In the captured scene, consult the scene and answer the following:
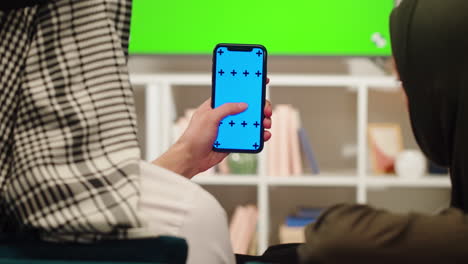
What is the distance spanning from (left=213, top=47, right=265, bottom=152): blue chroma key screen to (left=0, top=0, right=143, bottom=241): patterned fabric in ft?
1.74

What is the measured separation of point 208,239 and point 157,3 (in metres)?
2.21

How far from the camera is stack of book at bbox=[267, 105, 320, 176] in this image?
2.57 m

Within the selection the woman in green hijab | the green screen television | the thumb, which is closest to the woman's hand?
the thumb

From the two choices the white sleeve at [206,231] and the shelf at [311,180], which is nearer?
the white sleeve at [206,231]

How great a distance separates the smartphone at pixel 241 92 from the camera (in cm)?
109

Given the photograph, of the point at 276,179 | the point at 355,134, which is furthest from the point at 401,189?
the point at 276,179

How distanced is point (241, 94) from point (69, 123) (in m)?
0.58

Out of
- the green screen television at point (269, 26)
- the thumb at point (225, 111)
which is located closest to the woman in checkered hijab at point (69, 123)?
the thumb at point (225, 111)

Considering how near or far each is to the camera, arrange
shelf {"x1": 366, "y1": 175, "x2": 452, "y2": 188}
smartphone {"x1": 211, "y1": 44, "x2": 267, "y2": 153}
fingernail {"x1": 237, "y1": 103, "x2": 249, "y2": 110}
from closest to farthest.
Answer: fingernail {"x1": 237, "y1": 103, "x2": 249, "y2": 110} → smartphone {"x1": 211, "y1": 44, "x2": 267, "y2": 153} → shelf {"x1": 366, "y1": 175, "x2": 452, "y2": 188}

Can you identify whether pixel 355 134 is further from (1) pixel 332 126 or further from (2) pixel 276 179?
(2) pixel 276 179

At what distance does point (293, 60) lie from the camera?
2990 mm

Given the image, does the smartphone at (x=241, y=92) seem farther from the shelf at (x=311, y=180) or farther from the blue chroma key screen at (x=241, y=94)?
the shelf at (x=311, y=180)

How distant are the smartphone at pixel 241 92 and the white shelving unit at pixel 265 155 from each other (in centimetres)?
140

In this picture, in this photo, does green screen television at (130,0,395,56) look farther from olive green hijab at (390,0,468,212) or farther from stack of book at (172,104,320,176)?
olive green hijab at (390,0,468,212)
